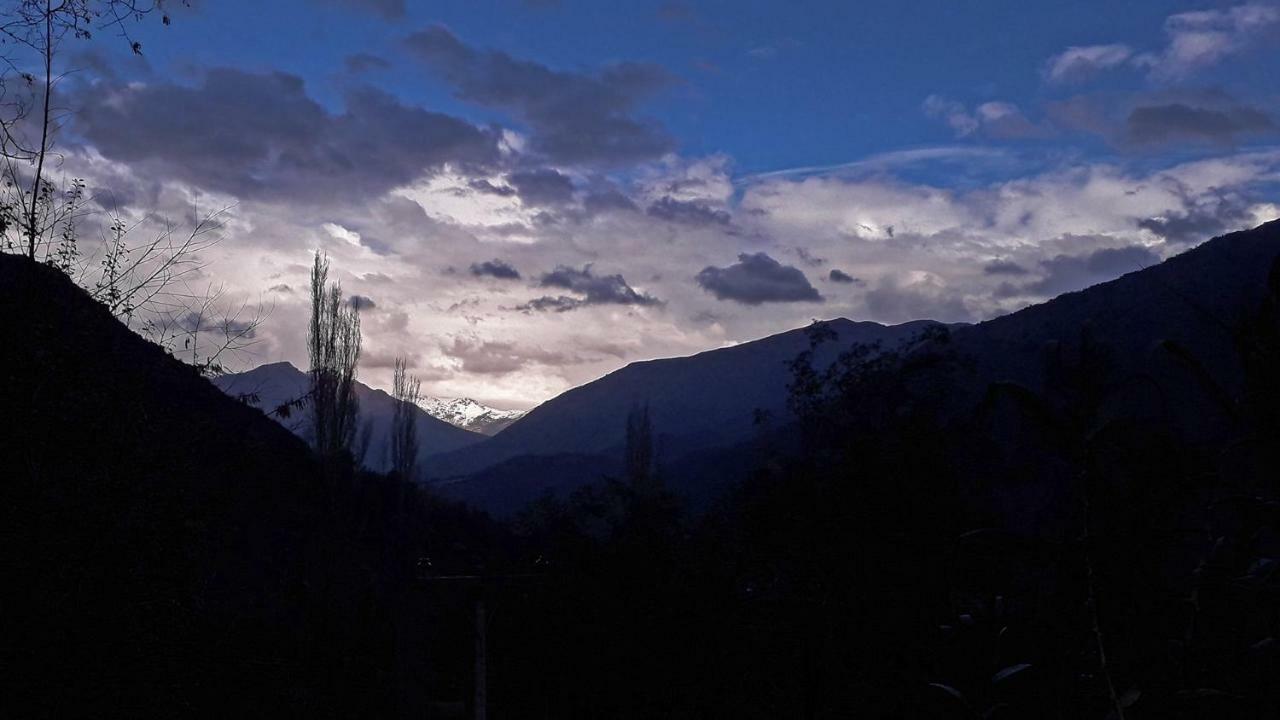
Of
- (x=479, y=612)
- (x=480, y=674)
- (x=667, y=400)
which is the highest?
(x=667, y=400)

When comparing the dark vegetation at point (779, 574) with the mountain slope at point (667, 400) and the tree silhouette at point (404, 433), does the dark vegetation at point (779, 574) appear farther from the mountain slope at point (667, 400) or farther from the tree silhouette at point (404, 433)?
the mountain slope at point (667, 400)

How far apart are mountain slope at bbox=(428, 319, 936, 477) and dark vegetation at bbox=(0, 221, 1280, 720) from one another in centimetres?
11599

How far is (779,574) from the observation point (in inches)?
229

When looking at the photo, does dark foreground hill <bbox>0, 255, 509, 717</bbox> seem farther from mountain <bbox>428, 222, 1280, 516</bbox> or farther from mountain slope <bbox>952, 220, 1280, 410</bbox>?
mountain slope <bbox>952, 220, 1280, 410</bbox>

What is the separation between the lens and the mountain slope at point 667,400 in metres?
136

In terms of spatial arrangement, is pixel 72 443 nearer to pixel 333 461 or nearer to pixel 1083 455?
pixel 1083 455

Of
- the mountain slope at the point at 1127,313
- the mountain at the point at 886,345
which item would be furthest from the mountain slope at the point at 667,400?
the mountain slope at the point at 1127,313

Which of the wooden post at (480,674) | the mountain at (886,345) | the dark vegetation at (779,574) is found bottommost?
the wooden post at (480,674)

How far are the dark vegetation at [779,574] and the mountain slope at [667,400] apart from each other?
381 ft

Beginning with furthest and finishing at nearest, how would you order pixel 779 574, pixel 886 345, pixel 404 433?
1. pixel 886 345
2. pixel 404 433
3. pixel 779 574

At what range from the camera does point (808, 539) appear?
5.01 m

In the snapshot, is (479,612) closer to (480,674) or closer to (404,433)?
(480,674)

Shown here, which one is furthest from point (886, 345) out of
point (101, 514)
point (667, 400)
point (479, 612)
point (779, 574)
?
point (101, 514)

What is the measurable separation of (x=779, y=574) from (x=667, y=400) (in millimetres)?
144835
